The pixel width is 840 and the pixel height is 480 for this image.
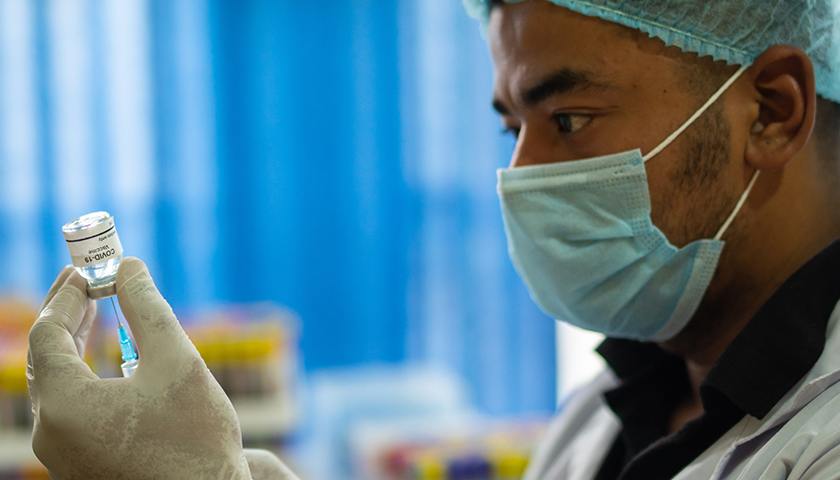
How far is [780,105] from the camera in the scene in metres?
1.07

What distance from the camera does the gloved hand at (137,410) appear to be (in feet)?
2.55

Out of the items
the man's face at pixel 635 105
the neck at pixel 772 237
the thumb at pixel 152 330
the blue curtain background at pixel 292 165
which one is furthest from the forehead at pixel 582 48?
the blue curtain background at pixel 292 165

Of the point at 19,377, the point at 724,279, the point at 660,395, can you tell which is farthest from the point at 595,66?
the point at 19,377

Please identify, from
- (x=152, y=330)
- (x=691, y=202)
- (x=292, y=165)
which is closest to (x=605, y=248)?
(x=691, y=202)

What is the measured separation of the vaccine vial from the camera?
87 cm

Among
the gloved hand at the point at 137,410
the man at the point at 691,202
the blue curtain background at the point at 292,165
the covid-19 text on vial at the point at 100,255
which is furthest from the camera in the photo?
the blue curtain background at the point at 292,165

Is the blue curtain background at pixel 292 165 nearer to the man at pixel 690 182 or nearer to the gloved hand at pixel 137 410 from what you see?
the man at pixel 690 182

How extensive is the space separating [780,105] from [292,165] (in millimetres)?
3169

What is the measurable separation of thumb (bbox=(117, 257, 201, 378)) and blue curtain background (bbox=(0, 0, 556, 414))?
3124mm

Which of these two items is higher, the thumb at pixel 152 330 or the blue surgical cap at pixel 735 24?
the blue surgical cap at pixel 735 24

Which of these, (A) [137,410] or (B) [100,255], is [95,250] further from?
(A) [137,410]

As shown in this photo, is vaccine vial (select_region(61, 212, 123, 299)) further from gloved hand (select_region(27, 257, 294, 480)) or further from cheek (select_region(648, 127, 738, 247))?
cheek (select_region(648, 127, 738, 247))

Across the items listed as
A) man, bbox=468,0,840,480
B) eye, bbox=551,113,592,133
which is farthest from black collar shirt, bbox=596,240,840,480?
eye, bbox=551,113,592,133

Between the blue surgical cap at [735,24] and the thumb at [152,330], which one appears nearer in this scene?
the thumb at [152,330]
